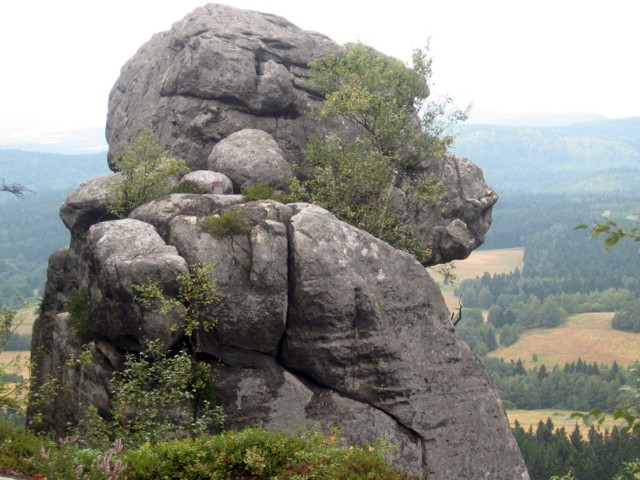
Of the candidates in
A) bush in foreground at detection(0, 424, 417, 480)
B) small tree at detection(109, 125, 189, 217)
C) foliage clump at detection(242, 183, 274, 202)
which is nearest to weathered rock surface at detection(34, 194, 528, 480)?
foliage clump at detection(242, 183, 274, 202)

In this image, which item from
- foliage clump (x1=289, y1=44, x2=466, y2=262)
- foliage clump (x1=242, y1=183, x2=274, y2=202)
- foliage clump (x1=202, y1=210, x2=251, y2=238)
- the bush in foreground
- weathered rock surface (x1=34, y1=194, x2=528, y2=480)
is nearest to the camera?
the bush in foreground

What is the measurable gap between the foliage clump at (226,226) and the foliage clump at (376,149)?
5444 mm

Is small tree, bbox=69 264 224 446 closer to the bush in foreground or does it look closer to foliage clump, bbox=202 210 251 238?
foliage clump, bbox=202 210 251 238

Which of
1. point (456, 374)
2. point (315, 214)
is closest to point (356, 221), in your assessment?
point (315, 214)

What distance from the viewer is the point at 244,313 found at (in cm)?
2506

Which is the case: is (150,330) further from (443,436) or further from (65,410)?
(443,436)

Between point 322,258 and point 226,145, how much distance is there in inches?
395

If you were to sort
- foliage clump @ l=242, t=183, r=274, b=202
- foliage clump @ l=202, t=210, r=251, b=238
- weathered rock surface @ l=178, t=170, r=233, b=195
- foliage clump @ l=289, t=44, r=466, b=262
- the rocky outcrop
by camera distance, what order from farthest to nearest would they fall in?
the rocky outcrop
foliage clump @ l=289, t=44, r=466, b=262
weathered rock surface @ l=178, t=170, r=233, b=195
foliage clump @ l=242, t=183, r=274, b=202
foliage clump @ l=202, t=210, r=251, b=238

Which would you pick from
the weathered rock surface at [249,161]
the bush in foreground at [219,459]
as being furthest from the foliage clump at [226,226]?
the bush in foreground at [219,459]

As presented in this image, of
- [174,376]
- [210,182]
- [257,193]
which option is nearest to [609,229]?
[174,376]

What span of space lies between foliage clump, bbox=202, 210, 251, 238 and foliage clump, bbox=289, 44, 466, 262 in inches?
214

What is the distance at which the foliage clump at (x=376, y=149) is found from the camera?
3192 centimetres

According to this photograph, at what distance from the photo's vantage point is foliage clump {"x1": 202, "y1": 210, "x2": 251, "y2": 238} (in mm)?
25906

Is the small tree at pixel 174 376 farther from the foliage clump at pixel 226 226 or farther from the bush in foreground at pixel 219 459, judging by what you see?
the bush in foreground at pixel 219 459
